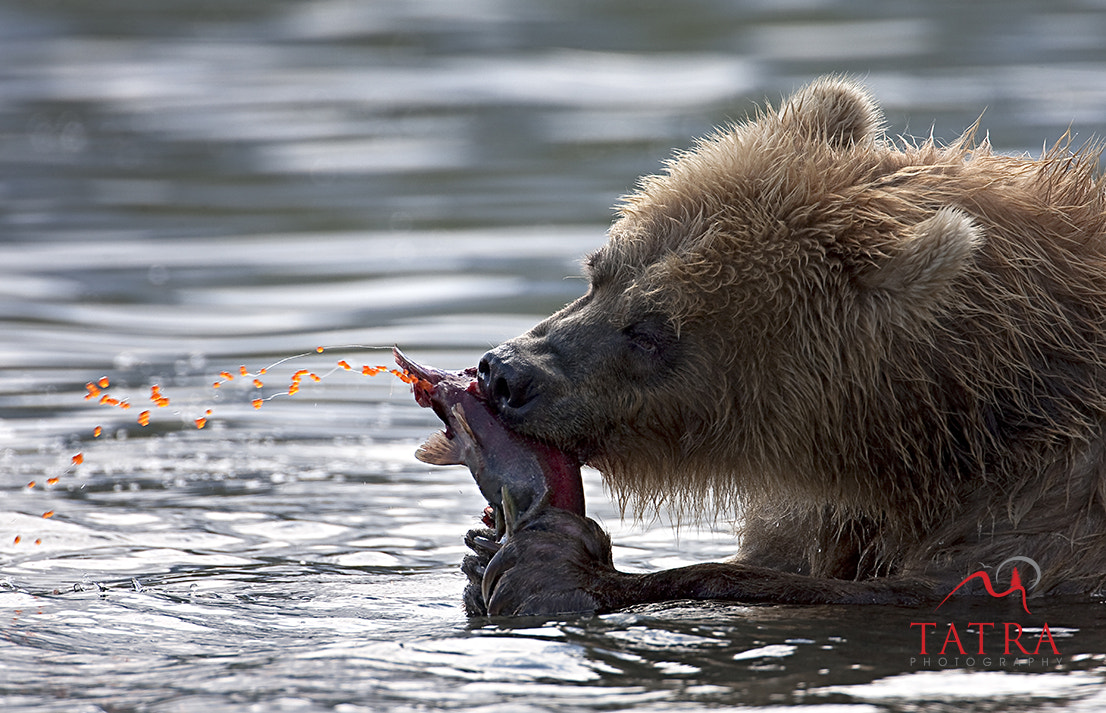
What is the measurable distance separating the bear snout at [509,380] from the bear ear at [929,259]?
1.23m

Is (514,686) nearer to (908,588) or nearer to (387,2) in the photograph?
(908,588)

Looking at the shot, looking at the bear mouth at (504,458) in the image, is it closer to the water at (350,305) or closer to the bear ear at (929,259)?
the water at (350,305)

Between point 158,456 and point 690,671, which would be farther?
point 158,456

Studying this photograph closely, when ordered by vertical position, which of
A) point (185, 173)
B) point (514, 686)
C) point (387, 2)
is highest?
point (387, 2)

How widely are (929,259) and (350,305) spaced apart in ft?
22.7

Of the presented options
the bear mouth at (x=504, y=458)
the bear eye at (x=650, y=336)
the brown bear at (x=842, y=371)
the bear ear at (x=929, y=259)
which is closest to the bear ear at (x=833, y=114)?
the brown bear at (x=842, y=371)

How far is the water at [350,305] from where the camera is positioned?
17.0 feet

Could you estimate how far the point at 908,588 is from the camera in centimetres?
591

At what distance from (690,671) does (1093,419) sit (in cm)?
183

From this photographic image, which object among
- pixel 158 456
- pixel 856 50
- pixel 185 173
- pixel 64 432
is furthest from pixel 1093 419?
pixel 856 50

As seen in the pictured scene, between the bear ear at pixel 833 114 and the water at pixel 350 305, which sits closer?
the water at pixel 350 305

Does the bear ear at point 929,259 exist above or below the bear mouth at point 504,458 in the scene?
above

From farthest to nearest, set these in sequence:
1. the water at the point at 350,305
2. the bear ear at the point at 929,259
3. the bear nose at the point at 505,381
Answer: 1. the bear nose at the point at 505,381
2. the bear ear at the point at 929,259
3. the water at the point at 350,305

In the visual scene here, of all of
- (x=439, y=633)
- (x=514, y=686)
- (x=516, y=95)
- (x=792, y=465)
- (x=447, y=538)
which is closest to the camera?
(x=514, y=686)
